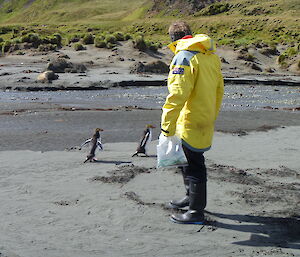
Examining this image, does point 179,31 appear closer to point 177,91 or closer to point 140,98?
point 177,91

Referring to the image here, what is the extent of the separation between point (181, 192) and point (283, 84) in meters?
22.7

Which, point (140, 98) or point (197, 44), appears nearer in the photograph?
point (197, 44)

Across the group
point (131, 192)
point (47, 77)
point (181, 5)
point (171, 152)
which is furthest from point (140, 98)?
point (181, 5)

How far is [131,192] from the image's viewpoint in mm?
6445

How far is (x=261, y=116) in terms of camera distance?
51.6 feet

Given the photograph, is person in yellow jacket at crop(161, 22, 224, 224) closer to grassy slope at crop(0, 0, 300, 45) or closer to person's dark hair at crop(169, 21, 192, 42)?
person's dark hair at crop(169, 21, 192, 42)

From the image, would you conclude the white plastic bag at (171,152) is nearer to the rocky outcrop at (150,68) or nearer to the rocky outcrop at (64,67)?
the rocky outcrop at (64,67)

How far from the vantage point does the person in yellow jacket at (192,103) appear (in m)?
4.80

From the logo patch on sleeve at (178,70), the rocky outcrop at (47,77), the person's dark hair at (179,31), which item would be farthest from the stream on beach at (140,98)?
the logo patch on sleeve at (178,70)

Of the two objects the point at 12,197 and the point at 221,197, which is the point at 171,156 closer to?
the point at 221,197

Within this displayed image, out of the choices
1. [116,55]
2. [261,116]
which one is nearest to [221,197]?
[261,116]

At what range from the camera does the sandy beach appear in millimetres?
4758

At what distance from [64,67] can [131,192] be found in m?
22.1

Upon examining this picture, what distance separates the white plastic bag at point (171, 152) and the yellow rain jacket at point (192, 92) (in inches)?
3.3
